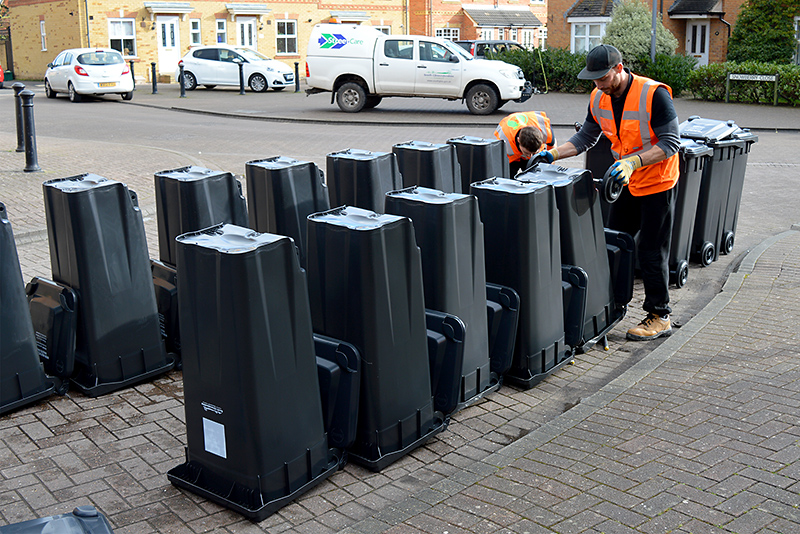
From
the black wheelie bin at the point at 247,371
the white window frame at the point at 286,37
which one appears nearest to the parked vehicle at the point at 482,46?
the white window frame at the point at 286,37

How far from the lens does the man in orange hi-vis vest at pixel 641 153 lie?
202 inches

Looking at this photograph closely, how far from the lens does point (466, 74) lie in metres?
19.9

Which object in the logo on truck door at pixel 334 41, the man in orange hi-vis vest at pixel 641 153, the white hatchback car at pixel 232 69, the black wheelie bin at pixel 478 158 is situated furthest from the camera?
the white hatchback car at pixel 232 69

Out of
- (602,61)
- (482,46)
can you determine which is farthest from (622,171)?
(482,46)

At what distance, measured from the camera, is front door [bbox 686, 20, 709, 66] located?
36131 millimetres

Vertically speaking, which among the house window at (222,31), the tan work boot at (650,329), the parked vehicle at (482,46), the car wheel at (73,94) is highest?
the house window at (222,31)

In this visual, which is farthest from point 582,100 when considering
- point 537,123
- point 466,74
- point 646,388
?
point 646,388

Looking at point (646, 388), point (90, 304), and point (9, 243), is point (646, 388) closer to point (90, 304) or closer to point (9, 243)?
point (90, 304)

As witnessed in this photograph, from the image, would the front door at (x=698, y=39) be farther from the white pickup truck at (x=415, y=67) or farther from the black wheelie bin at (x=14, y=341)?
the black wheelie bin at (x=14, y=341)

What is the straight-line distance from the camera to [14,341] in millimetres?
4238

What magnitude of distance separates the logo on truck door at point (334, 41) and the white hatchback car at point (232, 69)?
8.37 m

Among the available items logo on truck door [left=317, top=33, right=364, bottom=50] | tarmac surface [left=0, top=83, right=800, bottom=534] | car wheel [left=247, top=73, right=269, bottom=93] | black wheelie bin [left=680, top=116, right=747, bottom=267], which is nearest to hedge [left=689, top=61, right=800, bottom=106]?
logo on truck door [left=317, top=33, right=364, bottom=50]

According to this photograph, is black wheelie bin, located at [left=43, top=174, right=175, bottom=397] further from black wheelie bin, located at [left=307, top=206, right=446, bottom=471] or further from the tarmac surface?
black wheelie bin, located at [left=307, top=206, right=446, bottom=471]

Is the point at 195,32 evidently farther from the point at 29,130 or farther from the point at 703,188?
the point at 703,188
